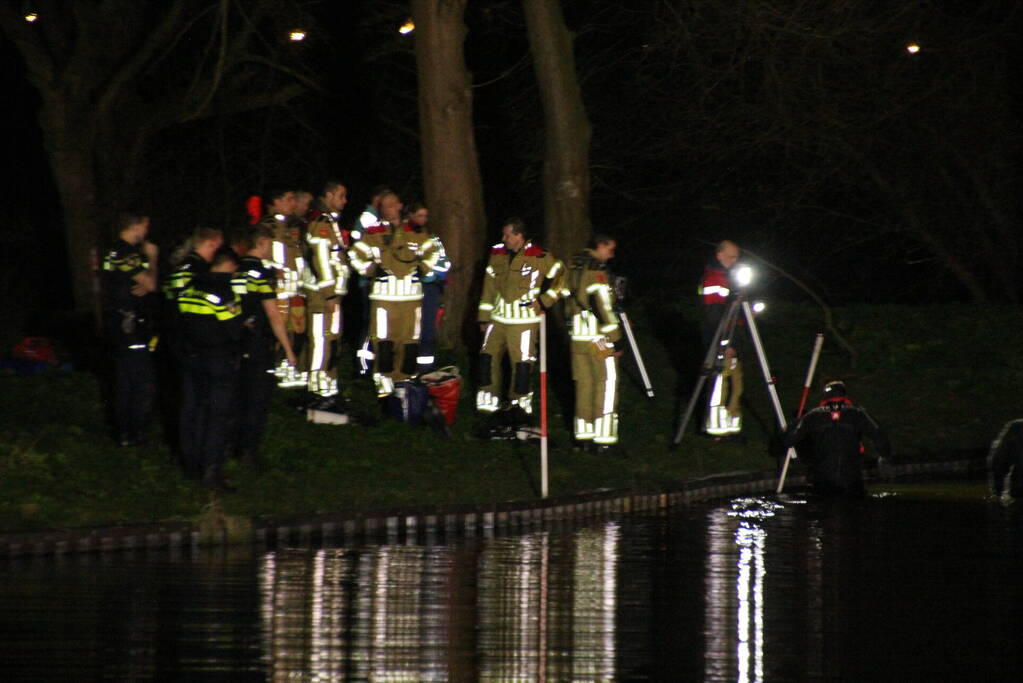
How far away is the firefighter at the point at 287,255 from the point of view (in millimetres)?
17172

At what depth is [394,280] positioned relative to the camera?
58.0ft

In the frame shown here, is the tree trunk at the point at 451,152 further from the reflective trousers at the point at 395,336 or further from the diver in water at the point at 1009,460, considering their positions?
the diver in water at the point at 1009,460

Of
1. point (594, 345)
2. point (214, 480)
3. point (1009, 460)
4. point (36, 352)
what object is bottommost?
point (214, 480)

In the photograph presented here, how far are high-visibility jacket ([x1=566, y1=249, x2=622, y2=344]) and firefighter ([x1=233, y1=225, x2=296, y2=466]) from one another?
325cm

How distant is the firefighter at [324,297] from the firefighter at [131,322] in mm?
2154

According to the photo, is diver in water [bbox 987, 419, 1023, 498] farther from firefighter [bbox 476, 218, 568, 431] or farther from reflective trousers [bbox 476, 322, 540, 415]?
reflective trousers [bbox 476, 322, 540, 415]

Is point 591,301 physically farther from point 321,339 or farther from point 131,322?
point 131,322

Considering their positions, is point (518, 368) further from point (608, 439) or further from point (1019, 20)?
point (1019, 20)

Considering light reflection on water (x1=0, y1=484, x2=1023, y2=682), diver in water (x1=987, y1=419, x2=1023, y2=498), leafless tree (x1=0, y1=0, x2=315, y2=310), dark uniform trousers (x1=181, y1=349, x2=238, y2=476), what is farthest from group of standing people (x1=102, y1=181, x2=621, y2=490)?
Result: leafless tree (x1=0, y1=0, x2=315, y2=310)

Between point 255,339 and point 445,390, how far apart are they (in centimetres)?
304

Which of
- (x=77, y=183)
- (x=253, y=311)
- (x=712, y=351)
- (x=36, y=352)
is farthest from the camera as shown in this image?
(x=77, y=183)

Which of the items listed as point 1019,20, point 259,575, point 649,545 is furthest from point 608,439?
point 1019,20

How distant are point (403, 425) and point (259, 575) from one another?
5644 mm

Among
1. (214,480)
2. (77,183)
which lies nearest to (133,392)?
(214,480)
